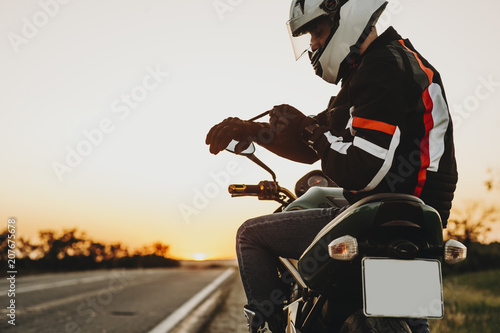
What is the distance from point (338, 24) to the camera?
238cm

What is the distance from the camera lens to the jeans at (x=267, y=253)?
2.38 meters

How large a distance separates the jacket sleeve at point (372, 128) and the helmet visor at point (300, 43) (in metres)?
0.79

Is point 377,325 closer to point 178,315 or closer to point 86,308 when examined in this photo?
point 178,315

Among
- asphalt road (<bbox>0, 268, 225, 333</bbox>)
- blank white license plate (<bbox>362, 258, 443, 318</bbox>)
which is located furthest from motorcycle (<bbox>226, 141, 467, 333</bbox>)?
asphalt road (<bbox>0, 268, 225, 333</bbox>)

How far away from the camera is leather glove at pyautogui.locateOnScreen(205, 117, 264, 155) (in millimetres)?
2557

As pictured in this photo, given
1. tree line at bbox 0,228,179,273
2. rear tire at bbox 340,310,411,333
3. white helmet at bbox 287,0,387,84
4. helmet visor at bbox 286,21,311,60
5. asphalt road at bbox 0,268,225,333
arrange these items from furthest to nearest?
tree line at bbox 0,228,179,273 < asphalt road at bbox 0,268,225,333 < helmet visor at bbox 286,21,311,60 < white helmet at bbox 287,0,387,84 < rear tire at bbox 340,310,411,333

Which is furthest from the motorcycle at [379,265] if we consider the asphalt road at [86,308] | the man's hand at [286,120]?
the asphalt road at [86,308]

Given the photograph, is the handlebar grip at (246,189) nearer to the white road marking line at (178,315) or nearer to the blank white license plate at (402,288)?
the blank white license plate at (402,288)

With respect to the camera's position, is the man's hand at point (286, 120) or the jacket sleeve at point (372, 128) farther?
the man's hand at point (286, 120)

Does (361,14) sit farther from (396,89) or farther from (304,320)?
(304,320)

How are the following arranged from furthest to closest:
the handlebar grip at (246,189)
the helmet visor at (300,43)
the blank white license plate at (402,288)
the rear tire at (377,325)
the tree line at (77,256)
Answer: the tree line at (77,256) → the handlebar grip at (246,189) → the helmet visor at (300,43) → the rear tire at (377,325) → the blank white license plate at (402,288)

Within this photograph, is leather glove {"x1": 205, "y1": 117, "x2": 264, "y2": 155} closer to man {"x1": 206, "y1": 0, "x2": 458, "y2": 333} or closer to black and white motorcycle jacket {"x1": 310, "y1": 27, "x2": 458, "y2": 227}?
man {"x1": 206, "y1": 0, "x2": 458, "y2": 333}

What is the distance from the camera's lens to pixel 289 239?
2.39m

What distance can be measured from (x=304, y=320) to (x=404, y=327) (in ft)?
1.79
